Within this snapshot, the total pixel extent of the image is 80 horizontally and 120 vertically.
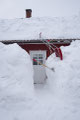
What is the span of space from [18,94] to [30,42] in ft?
12.3

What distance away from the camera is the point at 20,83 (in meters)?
3.79

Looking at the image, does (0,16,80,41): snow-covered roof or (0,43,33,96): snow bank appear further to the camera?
(0,16,80,41): snow-covered roof

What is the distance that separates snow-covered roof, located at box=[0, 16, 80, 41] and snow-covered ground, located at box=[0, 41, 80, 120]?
2843 mm

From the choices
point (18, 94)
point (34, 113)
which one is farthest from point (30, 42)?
point (34, 113)

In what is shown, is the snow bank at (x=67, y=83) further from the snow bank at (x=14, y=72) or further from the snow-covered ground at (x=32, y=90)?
the snow bank at (x=14, y=72)

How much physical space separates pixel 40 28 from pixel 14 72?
4.97 meters

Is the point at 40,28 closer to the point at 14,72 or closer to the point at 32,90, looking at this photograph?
the point at 14,72

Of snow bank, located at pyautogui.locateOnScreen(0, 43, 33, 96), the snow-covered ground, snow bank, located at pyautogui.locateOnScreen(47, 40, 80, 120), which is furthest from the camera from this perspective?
snow bank, located at pyautogui.locateOnScreen(0, 43, 33, 96)

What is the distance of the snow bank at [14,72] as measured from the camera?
11.5 ft

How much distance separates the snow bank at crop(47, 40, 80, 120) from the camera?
11.2 feet

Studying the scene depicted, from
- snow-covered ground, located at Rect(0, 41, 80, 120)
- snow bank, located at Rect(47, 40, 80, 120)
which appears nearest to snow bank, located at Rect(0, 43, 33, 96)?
snow-covered ground, located at Rect(0, 41, 80, 120)

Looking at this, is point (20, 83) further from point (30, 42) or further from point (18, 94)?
point (30, 42)

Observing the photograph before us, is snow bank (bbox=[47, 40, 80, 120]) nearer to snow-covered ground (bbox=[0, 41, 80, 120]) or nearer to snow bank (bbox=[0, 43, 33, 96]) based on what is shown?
snow-covered ground (bbox=[0, 41, 80, 120])

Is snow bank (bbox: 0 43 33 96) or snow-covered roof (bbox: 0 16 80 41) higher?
snow-covered roof (bbox: 0 16 80 41)
